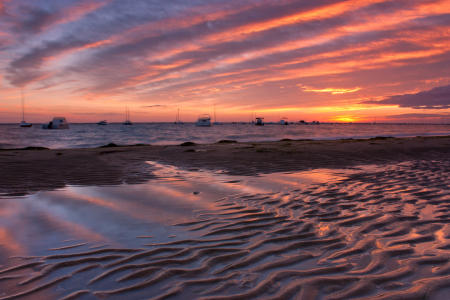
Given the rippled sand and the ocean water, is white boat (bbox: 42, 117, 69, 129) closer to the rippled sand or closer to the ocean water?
the ocean water

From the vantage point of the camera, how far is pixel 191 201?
16.0ft

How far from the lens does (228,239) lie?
3.24m

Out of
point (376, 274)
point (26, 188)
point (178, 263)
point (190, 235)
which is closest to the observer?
point (376, 274)

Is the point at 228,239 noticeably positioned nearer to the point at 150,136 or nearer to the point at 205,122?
the point at 150,136

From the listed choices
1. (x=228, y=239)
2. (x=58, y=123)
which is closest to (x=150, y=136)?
(x=228, y=239)

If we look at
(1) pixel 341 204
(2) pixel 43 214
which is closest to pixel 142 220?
(2) pixel 43 214

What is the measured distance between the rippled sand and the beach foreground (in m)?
0.01

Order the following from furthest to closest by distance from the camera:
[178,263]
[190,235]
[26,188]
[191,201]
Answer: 1. [26,188]
2. [191,201]
3. [190,235]
4. [178,263]

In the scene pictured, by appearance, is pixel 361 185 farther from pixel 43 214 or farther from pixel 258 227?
pixel 43 214

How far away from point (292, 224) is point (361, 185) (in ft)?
10.5

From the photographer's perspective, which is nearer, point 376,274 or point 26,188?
point 376,274

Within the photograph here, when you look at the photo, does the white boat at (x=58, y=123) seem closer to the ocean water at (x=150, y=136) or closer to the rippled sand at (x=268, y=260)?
the ocean water at (x=150, y=136)

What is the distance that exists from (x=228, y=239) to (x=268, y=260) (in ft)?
2.24

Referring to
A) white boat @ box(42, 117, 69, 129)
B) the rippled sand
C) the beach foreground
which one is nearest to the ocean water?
white boat @ box(42, 117, 69, 129)
